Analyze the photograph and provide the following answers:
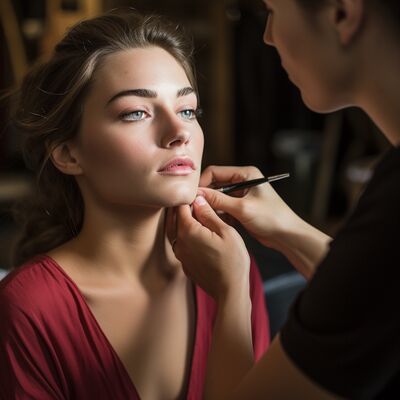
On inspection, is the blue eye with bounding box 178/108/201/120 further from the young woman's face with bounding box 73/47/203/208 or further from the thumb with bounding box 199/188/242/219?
the thumb with bounding box 199/188/242/219

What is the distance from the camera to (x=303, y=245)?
1.15 m

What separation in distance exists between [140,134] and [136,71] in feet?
0.37

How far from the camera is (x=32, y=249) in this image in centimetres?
134

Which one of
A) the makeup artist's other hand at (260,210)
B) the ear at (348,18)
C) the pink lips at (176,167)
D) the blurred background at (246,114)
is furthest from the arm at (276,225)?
the blurred background at (246,114)

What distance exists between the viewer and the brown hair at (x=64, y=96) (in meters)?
1.17

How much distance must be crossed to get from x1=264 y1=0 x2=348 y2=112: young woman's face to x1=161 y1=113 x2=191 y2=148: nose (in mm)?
281

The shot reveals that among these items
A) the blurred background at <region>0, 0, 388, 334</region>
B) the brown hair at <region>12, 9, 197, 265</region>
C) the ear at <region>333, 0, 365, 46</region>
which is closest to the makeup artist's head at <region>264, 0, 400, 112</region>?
the ear at <region>333, 0, 365, 46</region>

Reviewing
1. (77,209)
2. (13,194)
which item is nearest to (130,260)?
(77,209)

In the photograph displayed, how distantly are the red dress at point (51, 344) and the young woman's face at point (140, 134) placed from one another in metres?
0.19

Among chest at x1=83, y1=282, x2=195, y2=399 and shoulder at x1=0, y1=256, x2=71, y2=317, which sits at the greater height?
shoulder at x1=0, y1=256, x2=71, y2=317

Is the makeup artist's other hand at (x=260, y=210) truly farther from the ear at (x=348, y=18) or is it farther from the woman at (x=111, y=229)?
the ear at (x=348, y=18)

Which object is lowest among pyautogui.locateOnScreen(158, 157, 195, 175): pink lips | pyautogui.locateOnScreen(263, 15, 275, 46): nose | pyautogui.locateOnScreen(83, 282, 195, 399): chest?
pyautogui.locateOnScreen(83, 282, 195, 399): chest

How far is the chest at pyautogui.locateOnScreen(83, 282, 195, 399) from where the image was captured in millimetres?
1168

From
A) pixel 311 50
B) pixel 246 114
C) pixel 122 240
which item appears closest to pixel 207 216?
pixel 122 240
